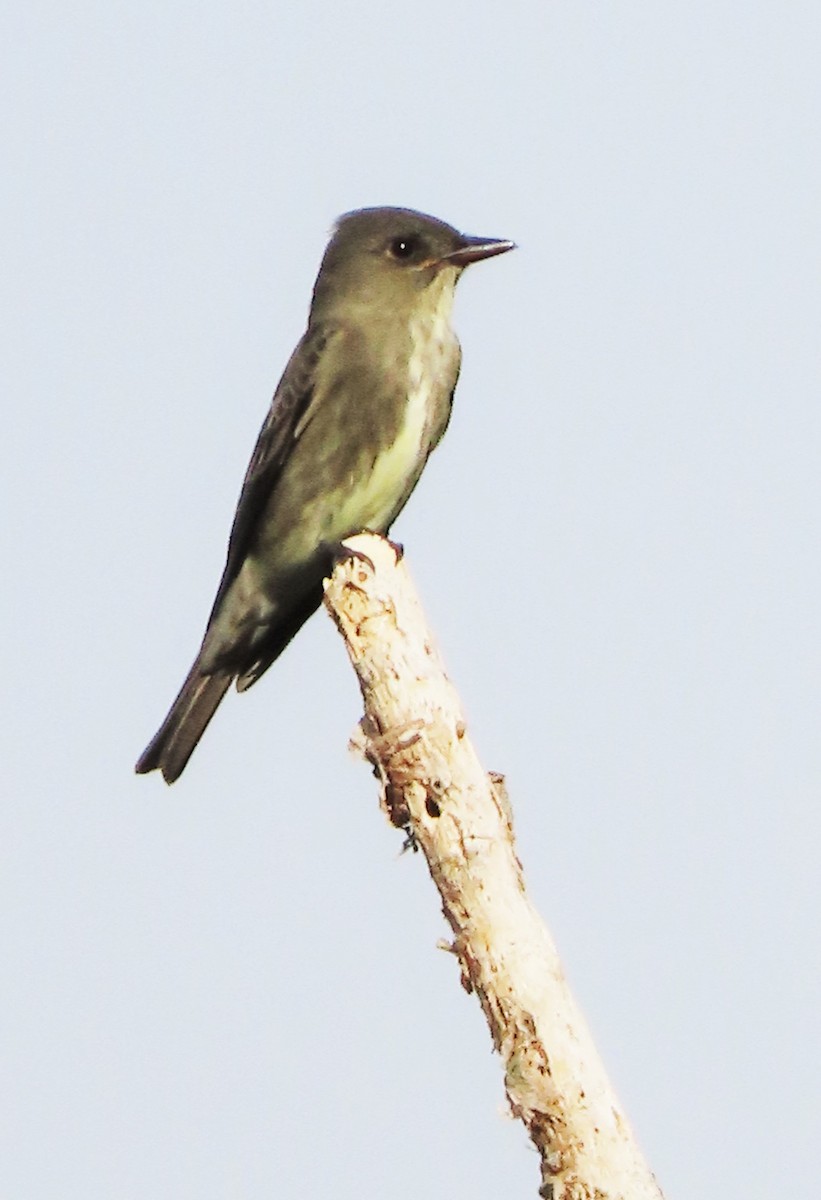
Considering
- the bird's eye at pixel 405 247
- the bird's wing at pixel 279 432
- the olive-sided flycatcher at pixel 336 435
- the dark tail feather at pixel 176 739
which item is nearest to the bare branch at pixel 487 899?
the olive-sided flycatcher at pixel 336 435

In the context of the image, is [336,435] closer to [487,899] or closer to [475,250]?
[475,250]

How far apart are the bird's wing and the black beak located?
57 centimetres

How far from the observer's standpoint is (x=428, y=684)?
5.32 metres

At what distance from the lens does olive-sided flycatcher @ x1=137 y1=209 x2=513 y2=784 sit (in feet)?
25.4

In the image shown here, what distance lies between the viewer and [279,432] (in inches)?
311

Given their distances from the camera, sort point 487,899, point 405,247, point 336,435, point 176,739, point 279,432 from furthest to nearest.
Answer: point 405,247
point 176,739
point 279,432
point 336,435
point 487,899

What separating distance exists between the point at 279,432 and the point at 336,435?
273mm

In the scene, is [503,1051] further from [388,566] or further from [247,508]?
[247,508]

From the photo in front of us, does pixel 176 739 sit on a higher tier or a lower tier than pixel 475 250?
lower

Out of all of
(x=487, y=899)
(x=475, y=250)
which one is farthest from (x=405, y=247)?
(x=487, y=899)

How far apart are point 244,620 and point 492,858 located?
135 inches

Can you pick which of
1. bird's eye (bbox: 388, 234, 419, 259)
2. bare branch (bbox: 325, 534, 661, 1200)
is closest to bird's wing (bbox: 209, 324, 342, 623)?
bird's eye (bbox: 388, 234, 419, 259)

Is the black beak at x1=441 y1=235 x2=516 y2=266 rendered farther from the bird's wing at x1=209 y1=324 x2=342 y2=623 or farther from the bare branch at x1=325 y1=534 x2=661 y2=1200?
the bare branch at x1=325 y1=534 x2=661 y2=1200

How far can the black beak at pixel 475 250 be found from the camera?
8.05 m
